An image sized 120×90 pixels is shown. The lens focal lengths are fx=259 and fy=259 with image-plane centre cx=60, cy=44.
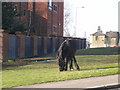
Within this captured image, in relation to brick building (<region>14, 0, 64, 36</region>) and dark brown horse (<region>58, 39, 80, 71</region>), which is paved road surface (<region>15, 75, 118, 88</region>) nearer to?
dark brown horse (<region>58, 39, 80, 71</region>)

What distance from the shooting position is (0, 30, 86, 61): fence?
23.5 m

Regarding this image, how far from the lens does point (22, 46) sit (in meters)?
27.5

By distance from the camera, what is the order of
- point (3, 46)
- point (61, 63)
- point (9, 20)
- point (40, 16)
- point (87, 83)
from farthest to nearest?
point (40, 16) < point (9, 20) < point (3, 46) < point (61, 63) < point (87, 83)

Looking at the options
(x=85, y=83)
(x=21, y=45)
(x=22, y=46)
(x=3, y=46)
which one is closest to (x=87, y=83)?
(x=85, y=83)

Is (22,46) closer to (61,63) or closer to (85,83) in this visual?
(61,63)

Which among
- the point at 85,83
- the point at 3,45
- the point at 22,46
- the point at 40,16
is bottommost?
the point at 85,83

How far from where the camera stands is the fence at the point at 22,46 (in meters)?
23.5

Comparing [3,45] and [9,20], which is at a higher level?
[9,20]

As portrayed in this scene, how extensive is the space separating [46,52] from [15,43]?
30.1 ft

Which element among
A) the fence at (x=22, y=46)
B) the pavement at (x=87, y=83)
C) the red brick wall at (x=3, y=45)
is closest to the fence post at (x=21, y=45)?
the fence at (x=22, y=46)

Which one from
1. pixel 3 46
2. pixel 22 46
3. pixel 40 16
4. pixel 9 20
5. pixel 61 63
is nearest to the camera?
pixel 61 63

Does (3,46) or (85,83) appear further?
(3,46)

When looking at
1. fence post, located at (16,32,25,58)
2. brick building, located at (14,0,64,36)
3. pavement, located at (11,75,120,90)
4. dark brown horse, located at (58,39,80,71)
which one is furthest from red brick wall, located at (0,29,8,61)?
brick building, located at (14,0,64,36)

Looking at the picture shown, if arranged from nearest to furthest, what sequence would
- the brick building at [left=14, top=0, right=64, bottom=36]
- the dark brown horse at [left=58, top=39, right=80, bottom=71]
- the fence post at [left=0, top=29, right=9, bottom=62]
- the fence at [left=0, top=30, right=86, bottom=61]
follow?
the dark brown horse at [left=58, top=39, right=80, bottom=71] < the fence post at [left=0, top=29, right=9, bottom=62] < the fence at [left=0, top=30, right=86, bottom=61] < the brick building at [left=14, top=0, right=64, bottom=36]
